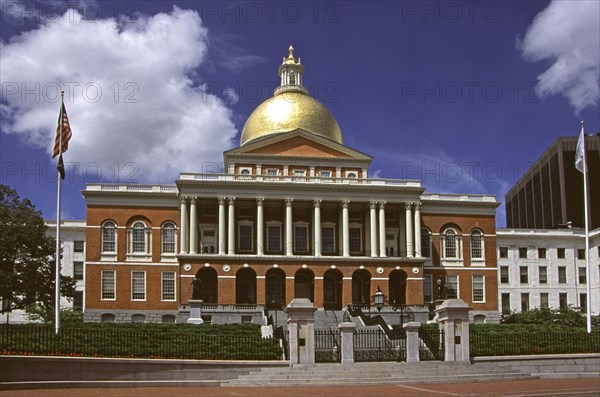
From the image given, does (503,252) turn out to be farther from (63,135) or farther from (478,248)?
(63,135)

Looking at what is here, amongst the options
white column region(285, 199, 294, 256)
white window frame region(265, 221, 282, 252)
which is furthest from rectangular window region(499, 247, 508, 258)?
white column region(285, 199, 294, 256)

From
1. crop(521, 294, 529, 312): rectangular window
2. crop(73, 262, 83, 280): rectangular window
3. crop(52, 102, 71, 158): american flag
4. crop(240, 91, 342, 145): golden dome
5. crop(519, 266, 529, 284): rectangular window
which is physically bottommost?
crop(521, 294, 529, 312): rectangular window

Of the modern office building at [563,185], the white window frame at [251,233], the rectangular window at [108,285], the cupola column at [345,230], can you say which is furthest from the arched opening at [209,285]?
the modern office building at [563,185]

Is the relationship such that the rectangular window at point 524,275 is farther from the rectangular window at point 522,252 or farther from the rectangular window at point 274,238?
the rectangular window at point 274,238

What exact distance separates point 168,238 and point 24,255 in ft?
50.2

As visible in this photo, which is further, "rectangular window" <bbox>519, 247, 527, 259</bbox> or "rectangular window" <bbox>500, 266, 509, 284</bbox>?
"rectangular window" <bbox>519, 247, 527, 259</bbox>

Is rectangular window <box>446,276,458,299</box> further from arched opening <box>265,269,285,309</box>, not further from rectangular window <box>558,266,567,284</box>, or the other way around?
rectangular window <box>558,266,567,284</box>

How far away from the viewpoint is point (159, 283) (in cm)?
7156

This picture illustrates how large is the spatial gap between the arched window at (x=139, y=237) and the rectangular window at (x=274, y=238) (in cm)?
1075

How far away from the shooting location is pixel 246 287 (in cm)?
7106

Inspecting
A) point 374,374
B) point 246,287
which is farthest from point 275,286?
point 374,374

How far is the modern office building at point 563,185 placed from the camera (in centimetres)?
14396

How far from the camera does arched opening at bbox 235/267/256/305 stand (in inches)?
2783

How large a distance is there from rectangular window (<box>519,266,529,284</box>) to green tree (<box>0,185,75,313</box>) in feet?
155
